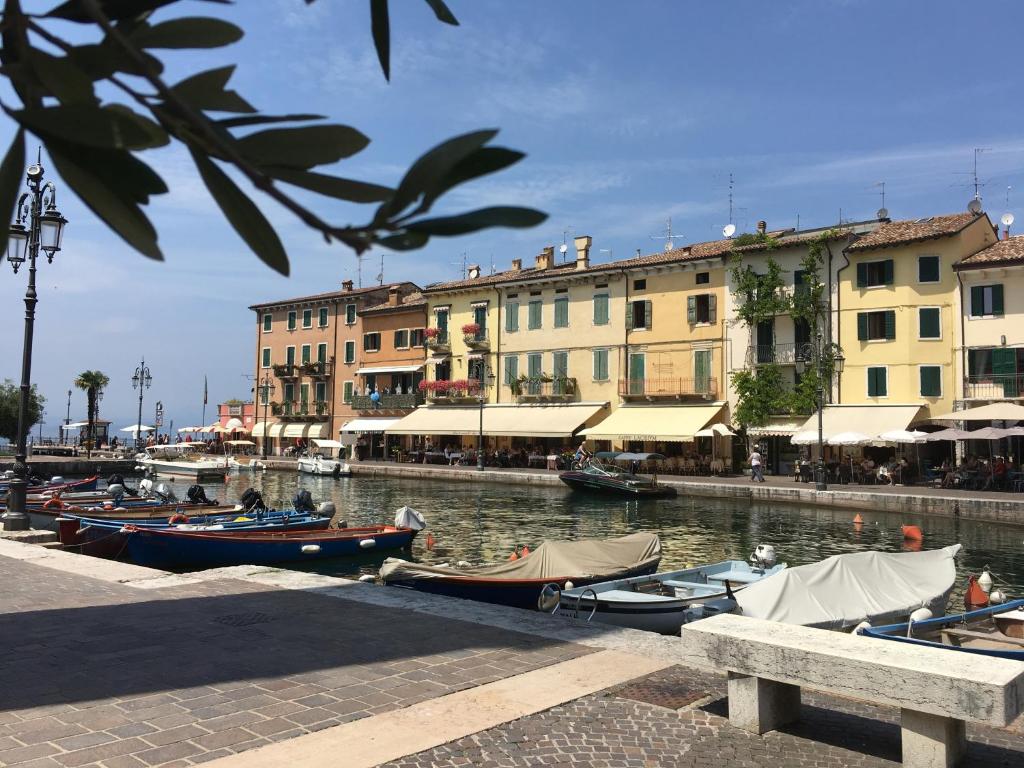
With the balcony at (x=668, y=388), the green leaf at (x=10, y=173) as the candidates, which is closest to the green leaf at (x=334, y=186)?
the green leaf at (x=10, y=173)

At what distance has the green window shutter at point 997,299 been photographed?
31750 mm

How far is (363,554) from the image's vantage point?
17.6 metres

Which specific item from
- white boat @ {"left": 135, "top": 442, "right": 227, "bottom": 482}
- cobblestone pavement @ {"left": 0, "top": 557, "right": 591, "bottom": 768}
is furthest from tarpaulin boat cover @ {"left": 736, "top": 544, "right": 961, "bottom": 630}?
white boat @ {"left": 135, "top": 442, "right": 227, "bottom": 482}

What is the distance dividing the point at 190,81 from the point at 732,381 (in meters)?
38.4

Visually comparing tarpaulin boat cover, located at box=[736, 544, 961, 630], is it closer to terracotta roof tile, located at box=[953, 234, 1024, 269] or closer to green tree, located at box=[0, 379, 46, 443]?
terracotta roof tile, located at box=[953, 234, 1024, 269]

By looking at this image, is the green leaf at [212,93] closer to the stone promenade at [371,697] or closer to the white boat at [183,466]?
the stone promenade at [371,697]

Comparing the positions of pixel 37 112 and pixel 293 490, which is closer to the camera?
pixel 37 112

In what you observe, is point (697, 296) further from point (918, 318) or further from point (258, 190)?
point (258, 190)

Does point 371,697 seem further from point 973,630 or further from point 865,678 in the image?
point 973,630

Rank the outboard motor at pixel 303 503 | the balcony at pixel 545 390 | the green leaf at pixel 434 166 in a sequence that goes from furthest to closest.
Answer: the balcony at pixel 545 390 < the outboard motor at pixel 303 503 < the green leaf at pixel 434 166

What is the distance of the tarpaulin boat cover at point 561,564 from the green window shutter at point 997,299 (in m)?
24.1

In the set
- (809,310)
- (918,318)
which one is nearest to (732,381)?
(809,310)

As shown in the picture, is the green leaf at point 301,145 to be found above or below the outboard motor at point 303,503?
above

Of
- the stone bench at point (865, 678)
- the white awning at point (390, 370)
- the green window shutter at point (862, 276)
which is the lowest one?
the stone bench at point (865, 678)
